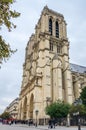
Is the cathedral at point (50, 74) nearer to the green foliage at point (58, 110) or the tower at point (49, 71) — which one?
the tower at point (49, 71)

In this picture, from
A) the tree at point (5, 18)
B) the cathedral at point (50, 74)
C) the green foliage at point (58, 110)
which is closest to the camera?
the tree at point (5, 18)

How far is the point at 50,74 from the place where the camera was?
204 feet

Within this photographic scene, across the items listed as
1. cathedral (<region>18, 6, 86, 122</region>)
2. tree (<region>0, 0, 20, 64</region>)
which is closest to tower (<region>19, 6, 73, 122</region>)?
cathedral (<region>18, 6, 86, 122</region>)

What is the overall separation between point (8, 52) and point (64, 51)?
2354 inches

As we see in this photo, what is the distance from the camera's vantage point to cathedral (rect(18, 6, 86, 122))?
58.3 metres

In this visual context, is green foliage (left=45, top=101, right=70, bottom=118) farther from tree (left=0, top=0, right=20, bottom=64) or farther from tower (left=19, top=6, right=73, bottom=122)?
tree (left=0, top=0, right=20, bottom=64)

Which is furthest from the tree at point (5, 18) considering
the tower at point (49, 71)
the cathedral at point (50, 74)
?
the tower at point (49, 71)

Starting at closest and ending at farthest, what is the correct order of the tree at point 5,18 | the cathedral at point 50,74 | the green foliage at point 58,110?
the tree at point 5,18
the green foliage at point 58,110
the cathedral at point 50,74

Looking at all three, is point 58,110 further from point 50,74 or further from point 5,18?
point 5,18

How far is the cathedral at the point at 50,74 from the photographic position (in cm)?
5834

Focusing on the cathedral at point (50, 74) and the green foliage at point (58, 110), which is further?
the cathedral at point (50, 74)

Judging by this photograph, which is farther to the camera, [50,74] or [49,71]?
[50,74]

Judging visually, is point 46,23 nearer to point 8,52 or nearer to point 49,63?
point 49,63

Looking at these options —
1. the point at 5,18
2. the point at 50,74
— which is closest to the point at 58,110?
the point at 50,74
